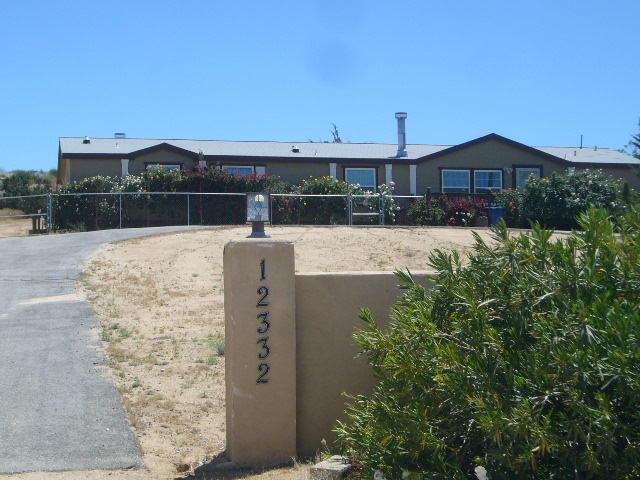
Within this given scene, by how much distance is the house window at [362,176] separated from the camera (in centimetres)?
3519

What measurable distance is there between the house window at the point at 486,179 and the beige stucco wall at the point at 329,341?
28068 millimetres

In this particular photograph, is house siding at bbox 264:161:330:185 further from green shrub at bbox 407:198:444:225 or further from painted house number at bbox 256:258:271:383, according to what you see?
painted house number at bbox 256:258:271:383

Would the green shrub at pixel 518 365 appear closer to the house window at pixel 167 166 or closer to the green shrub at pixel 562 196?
the green shrub at pixel 562 196

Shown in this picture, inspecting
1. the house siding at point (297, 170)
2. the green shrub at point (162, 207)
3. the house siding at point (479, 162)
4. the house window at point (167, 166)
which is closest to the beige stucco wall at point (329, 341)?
→ the green shrub at point (162, 207)

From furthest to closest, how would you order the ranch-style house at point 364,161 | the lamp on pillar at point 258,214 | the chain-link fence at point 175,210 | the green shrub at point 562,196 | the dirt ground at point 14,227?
1. the ranch-style house at point 364,161
2. the dirt ground at point 14,227
3. the green shrub at point 562,196
4. the chain-link fence at point 175,210
5. the lamp on pillar at point 258,214

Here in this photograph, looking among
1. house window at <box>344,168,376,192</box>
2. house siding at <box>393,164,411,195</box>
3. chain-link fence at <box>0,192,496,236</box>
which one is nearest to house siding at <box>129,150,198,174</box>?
chain-link fence at <box>0,192,496,236</box>

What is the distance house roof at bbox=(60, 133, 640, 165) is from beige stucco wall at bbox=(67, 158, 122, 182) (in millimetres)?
332

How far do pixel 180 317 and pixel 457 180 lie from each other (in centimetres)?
2267

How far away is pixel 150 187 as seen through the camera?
29578 millimetres

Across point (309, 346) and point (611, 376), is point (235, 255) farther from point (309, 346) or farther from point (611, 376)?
point (611, 376)

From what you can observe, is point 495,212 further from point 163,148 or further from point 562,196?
point 163,148

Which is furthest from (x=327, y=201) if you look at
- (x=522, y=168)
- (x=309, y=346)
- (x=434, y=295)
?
(x=434, y=295)

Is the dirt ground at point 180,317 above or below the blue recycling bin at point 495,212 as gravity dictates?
below

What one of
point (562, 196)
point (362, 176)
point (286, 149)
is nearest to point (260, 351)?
point (562, 196)
